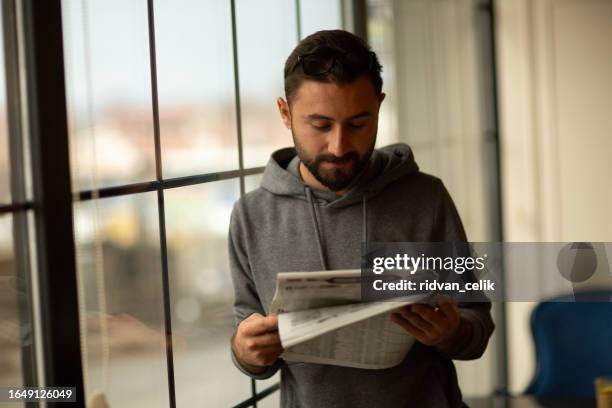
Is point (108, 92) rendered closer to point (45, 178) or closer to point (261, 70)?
point (45, 178)

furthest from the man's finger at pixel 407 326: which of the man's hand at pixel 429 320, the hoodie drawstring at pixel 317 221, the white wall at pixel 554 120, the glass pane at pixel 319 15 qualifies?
the white wall at pixel 554 120

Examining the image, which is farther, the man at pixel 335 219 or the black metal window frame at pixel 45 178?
the man at pixel 335 219

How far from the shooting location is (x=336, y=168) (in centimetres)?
171

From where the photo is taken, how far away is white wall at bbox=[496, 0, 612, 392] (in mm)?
3871

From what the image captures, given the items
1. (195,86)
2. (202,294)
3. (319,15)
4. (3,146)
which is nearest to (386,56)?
(319,15)

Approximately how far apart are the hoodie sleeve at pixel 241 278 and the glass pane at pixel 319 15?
949 mm

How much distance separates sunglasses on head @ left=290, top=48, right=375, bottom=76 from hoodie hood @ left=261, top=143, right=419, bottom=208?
8.9 inches

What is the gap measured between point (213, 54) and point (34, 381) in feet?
3.01

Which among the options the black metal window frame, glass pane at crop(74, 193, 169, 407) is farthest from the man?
the black metal window frame

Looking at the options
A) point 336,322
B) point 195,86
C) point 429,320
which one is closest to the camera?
point 336,322

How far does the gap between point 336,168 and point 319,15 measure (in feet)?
3.68

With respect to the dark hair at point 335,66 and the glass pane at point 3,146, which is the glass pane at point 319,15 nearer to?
the dark hair at point 335,66

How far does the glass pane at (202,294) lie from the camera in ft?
6.63

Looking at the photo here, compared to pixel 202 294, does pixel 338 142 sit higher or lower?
higher
